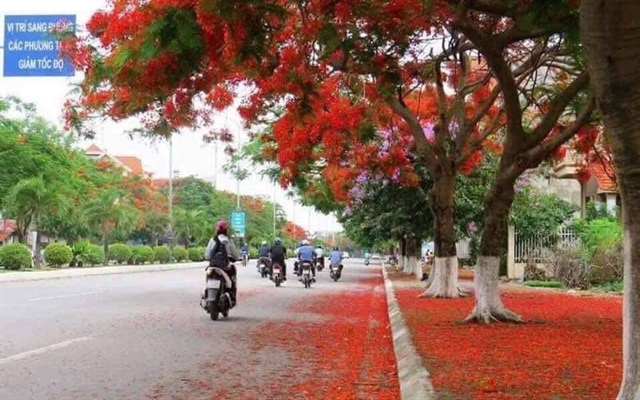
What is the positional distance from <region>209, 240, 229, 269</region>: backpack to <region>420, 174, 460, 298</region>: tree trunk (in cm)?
553

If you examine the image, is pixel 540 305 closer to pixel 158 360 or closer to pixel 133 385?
pixel 158 360

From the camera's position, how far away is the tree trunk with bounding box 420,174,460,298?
17.4 m

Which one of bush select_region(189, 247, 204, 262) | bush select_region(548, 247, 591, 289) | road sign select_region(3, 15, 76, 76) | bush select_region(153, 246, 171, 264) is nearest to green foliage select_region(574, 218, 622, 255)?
bush select_region(548, 247, 591, 289)

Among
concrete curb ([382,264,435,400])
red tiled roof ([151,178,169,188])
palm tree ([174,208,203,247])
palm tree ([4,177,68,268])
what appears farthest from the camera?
red tiled roof ([151,178,169,188])

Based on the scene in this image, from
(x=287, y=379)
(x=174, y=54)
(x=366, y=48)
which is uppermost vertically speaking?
(x=366, y=48)

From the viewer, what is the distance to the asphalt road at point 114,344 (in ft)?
24.9

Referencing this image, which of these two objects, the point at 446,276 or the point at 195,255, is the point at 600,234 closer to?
the point at 446,276

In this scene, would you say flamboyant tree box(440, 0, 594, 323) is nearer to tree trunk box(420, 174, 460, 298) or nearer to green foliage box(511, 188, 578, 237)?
tree trunk box(420, 174, 460, 298)

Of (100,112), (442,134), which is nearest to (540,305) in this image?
(442,134)

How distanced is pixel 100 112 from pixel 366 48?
195 inches

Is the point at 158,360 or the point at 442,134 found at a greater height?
the point at 442,134

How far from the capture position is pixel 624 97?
4699mm

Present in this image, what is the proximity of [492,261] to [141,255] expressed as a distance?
4087cm

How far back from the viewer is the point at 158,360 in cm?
923
